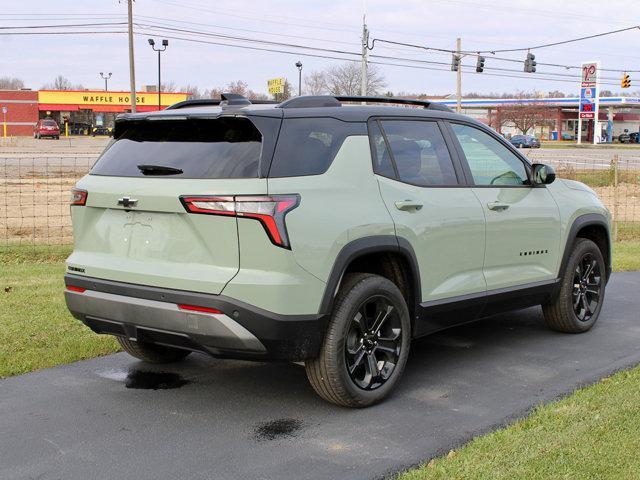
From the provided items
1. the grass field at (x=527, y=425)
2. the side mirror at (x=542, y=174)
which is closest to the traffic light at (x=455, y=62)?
the side mirror at (x=542, y=174)

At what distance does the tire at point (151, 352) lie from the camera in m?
5.57

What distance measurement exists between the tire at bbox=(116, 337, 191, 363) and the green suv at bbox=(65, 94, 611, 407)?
1 cm

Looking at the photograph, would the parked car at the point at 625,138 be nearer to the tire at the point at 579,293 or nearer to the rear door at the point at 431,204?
the tire at the point at 579,293

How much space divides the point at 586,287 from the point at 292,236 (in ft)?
12.1

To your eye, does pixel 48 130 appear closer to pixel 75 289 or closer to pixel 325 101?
pixel 75 289

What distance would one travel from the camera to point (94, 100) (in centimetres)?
7969

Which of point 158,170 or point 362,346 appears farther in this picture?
point 362,346

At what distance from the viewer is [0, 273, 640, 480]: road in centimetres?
394

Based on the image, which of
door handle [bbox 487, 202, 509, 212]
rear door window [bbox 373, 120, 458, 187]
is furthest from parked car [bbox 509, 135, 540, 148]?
rear door window [bbox 373, 120, 458, 187]

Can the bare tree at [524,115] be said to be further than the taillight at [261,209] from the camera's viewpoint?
Yes

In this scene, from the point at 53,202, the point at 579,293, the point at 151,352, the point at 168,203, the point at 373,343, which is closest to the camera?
the point at 168,203

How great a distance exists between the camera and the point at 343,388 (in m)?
4.57

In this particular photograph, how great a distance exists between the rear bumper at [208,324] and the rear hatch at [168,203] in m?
0.08

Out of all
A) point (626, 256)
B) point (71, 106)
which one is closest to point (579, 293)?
point (626, 256)
